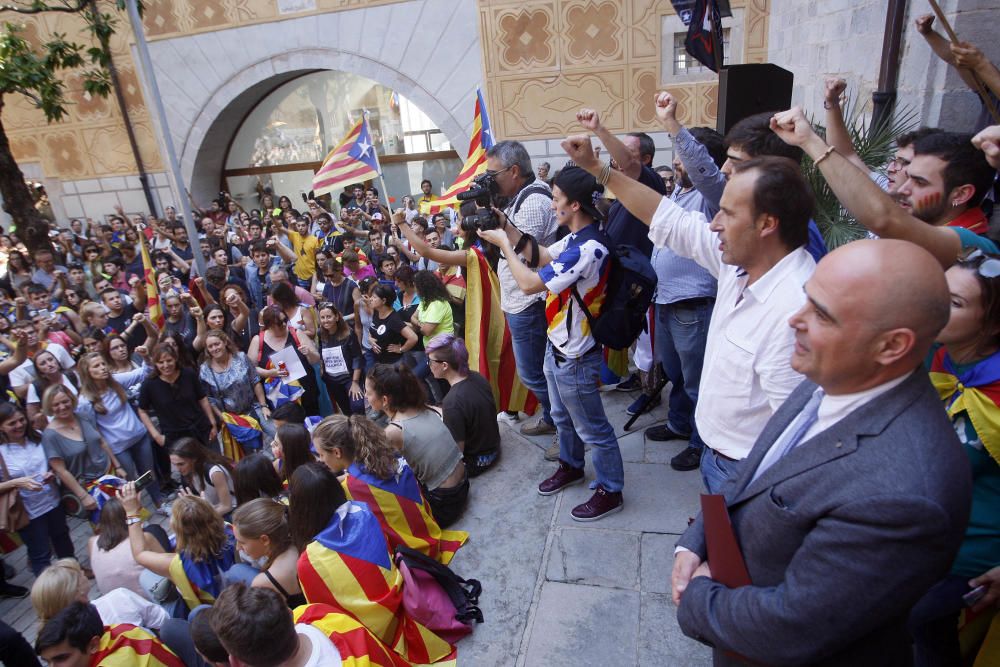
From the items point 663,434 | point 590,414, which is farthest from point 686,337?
point 663,434

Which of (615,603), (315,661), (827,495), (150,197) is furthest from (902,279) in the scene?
(150,197)

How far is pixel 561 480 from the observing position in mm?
3803

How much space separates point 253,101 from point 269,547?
14255mm

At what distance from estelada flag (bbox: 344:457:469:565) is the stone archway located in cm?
994

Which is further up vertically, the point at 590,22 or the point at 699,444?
the point at 590,22

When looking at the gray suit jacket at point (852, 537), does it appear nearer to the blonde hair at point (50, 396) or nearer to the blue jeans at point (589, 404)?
the blue jeans at point (589, 404)

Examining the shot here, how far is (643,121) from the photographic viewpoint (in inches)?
424

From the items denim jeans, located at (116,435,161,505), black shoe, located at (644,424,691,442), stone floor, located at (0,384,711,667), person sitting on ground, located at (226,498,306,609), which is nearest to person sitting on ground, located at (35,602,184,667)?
person sitting on ground, located at (226,498,306,609)

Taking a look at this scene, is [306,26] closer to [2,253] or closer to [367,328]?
[2,253]

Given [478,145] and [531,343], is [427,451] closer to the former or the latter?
[531,343]

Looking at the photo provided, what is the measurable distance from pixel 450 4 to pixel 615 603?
452 inches

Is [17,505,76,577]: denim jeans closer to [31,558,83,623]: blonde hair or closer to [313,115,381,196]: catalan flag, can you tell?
[31,558,83,623]: blonde hair

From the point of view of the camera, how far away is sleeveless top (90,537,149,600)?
329 centimetres

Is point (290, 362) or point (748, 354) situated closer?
point (748, 354)
